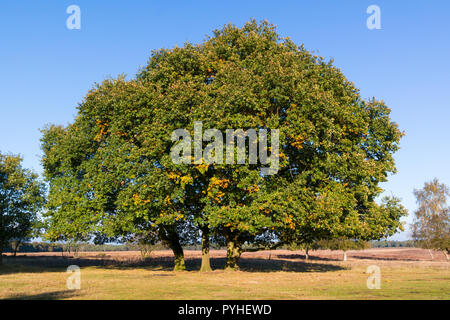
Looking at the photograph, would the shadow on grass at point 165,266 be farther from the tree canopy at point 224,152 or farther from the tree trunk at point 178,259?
the tree canopy at point 224,152

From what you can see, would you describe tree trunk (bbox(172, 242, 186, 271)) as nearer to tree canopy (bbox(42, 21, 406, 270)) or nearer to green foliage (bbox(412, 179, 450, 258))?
tree canopy (bbox(42, 21, 406, 270))

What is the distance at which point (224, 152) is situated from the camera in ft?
105

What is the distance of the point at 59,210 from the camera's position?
126 feet

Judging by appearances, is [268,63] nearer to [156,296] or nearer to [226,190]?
[226,190]

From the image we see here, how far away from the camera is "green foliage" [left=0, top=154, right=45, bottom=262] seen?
51.4 meters

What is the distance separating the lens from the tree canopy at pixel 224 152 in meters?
32.7

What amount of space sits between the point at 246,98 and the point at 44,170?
2578cm

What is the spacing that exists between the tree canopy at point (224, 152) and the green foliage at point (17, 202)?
1356 cm

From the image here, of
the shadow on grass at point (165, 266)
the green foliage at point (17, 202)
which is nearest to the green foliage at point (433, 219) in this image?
the shadow on grass at point (165, 266)

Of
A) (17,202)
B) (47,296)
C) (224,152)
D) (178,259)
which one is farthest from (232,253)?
(17,202)

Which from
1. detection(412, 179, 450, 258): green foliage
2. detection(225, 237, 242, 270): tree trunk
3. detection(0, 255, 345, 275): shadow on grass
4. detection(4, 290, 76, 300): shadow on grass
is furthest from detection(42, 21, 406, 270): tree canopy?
detection(412, 179, 450, 258): green foliage

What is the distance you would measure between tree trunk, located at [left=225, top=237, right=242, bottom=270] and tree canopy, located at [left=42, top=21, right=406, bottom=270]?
0.17 meters
